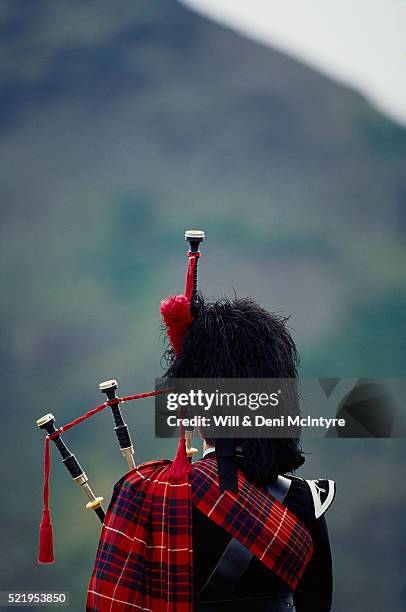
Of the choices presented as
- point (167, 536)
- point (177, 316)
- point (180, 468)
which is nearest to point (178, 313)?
point (177, 316)

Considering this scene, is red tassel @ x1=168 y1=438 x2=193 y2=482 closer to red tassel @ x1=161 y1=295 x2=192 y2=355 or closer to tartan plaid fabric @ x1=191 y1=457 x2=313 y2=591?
tartan plaid fabric @ x1=191 y1=457 x2=313 y2=591

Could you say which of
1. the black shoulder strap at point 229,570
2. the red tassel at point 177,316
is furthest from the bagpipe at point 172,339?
the black shoulder strap at point 229,570

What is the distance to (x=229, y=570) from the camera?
4.82 feet

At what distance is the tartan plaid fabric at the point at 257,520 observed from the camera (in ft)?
4.84

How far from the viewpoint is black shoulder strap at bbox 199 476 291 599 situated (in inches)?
57.8

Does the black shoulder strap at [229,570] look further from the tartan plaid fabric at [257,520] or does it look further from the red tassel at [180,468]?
the red tassel at [180,468]

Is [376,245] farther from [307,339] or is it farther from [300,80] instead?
[300,80]

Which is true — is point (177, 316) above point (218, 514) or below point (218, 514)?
above

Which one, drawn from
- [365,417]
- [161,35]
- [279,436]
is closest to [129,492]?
[279,436]

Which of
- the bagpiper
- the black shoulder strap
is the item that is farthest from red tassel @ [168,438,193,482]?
the black shoulder strap

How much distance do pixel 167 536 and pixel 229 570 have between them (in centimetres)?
12

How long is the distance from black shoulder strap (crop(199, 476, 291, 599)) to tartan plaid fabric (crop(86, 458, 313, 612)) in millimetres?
15

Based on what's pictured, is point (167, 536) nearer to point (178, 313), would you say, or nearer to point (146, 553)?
point (146, 553)

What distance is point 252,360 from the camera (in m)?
1.55
